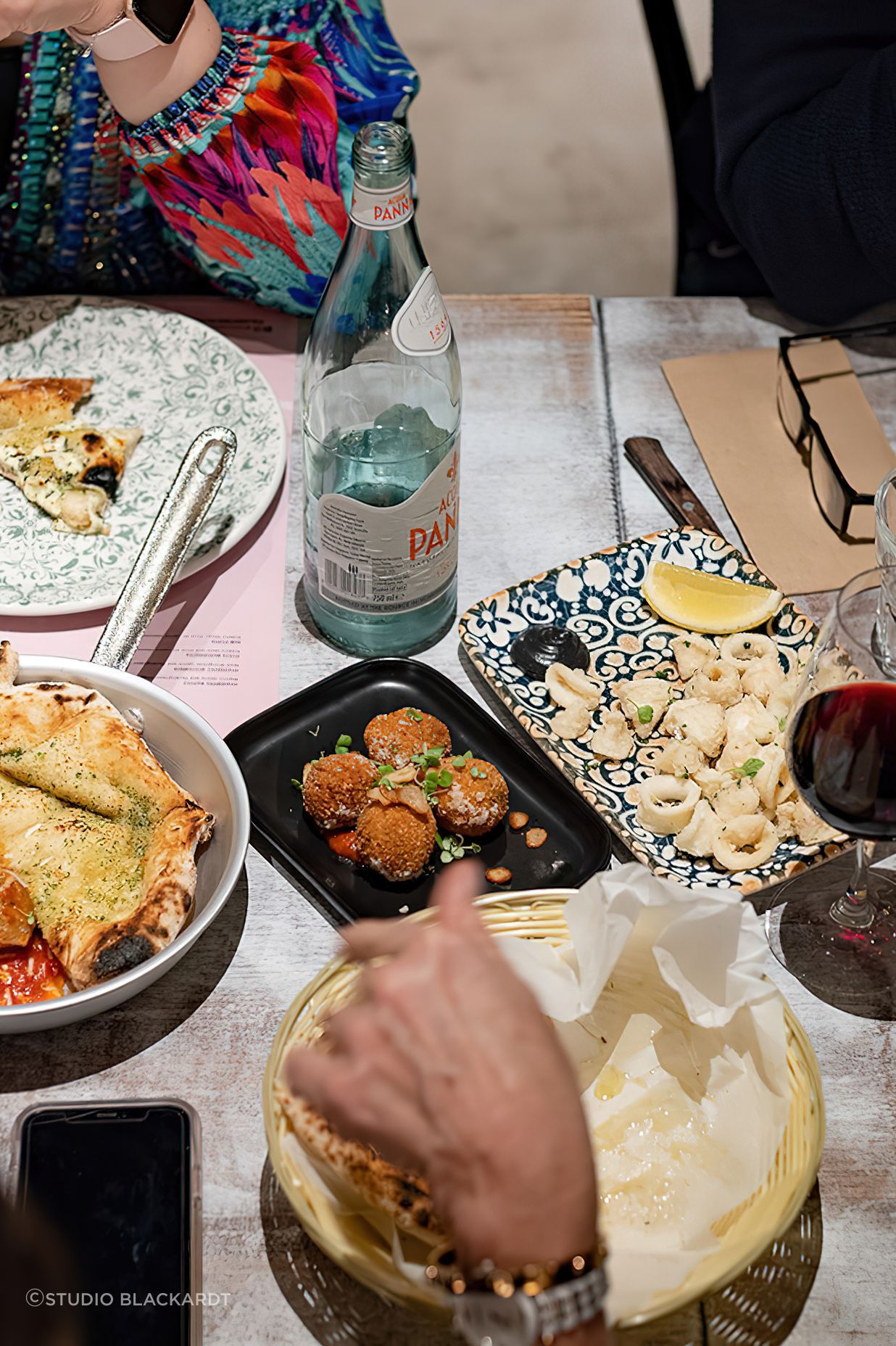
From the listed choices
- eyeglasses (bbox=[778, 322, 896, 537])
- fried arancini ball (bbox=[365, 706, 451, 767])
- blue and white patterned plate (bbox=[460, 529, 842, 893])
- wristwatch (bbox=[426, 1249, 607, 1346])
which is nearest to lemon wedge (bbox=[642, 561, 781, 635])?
blue and white patterned plate (bbox=[460, 529, 842, 893])

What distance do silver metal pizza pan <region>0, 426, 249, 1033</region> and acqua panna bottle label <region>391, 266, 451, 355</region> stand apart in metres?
0.21

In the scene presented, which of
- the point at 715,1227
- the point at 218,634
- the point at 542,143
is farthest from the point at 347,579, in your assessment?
the point at 542,143

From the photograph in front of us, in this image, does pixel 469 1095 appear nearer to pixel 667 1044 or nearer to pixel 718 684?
pixel 667 1044

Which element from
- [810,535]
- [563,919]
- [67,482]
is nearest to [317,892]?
[563,919]

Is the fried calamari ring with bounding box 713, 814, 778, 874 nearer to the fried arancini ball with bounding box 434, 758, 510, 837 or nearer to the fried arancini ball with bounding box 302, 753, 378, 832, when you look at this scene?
the fried arancini ball with bounding box 434, 758, 510, 837

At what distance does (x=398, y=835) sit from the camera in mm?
917

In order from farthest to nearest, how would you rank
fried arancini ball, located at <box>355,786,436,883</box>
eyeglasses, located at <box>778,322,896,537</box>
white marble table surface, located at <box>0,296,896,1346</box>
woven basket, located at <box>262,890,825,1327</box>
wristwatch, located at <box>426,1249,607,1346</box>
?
eyeglasses, located at <box>778,322,896,537</box>, fried arancini ball, located at <box>355,786,436,883</box>, white marble table surface, located at <box>0,296,896,1346</box>, woven basket, located at <box>262,890,825,1327</box>, wristwatch, located at <box>426,1249,607,1346</box>

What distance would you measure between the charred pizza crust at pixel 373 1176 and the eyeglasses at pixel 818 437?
2.72ft

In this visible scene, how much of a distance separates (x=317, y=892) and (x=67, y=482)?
0.53 meters

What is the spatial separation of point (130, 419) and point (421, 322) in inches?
17.2

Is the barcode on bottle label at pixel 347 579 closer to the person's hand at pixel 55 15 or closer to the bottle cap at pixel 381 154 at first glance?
the bottle cap at pixel 381 154

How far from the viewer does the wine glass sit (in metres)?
0.81

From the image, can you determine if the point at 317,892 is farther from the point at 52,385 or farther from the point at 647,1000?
the point at 52,385

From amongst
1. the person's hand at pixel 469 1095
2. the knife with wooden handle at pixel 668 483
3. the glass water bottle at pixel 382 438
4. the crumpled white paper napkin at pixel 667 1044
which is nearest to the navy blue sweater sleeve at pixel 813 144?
→ the knife with wooden handle at pixel 668 483
